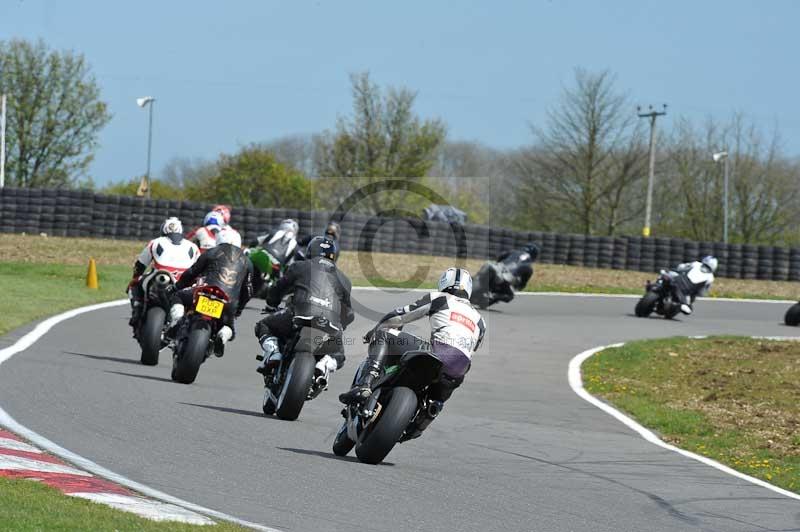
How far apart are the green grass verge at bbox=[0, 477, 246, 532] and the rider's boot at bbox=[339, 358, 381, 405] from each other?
261 cm

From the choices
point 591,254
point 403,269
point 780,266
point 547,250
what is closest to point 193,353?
point 403,269

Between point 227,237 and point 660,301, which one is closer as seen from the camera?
point 227,237

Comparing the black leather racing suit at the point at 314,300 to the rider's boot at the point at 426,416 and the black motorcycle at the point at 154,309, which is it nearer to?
the rider's boot at the point at 426,416

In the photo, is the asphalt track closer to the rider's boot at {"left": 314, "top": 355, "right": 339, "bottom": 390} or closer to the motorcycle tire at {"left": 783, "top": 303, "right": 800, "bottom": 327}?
the rider's boot at {"left": 314, "top": 355, "right": 339, "bottom": 390}

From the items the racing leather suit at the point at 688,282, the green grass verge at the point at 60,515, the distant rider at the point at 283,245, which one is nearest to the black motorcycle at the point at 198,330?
the green grass verge at the point at 60,515

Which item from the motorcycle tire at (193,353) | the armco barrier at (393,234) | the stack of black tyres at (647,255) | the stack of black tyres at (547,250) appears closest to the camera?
the motorcycle tire at (193,353)

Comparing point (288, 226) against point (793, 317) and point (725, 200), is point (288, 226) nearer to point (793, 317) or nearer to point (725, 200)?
point (793, 317)

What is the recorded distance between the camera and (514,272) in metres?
24.6

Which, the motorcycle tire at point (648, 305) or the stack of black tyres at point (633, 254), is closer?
the motorcycle tire at point (648, 305)

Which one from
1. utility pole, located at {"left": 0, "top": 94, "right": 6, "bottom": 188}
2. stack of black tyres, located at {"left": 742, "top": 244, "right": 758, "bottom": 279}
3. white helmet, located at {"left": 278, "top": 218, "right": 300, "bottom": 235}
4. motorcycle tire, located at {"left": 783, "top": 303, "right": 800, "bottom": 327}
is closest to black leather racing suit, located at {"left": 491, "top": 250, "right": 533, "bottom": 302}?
white helmet, located at {"left": 278, "top": 218, "right": 300, "bottom": 235}

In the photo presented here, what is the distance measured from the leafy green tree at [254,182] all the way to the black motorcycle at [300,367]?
83.8m

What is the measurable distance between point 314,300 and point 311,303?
4cm

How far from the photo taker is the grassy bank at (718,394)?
1204cm

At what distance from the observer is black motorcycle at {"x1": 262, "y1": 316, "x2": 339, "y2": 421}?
1043cm
